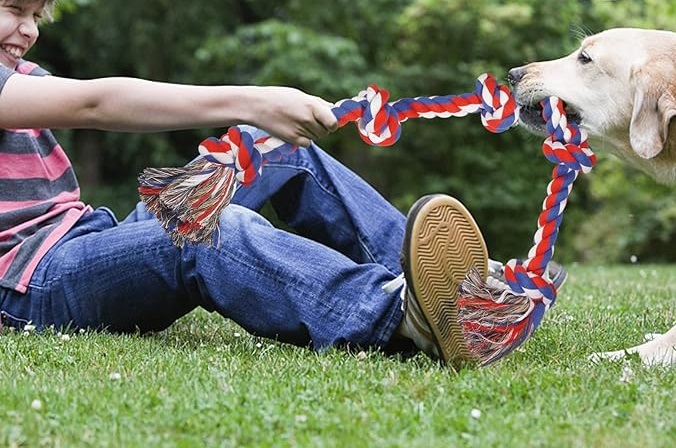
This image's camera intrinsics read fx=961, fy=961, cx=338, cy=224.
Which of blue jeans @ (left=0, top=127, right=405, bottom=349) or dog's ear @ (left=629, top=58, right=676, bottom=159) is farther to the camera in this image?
dog's ear @ (left=629, top=58, right=676, bottom=159)

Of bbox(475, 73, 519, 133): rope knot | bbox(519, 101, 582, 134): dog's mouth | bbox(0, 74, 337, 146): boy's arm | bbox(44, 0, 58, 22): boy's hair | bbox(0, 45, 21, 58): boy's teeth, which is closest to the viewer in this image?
bbox(0, 74, 337, 146): boy's arm

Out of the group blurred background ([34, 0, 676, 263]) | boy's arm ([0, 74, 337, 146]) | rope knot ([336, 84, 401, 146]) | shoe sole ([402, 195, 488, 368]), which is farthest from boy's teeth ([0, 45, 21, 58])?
blurred background ([34, 0, 676, 263])

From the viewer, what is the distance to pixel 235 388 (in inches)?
98.7

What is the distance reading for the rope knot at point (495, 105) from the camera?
313 centimetres

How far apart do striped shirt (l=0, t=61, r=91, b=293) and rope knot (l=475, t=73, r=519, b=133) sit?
148cm

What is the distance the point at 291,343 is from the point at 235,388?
718mm

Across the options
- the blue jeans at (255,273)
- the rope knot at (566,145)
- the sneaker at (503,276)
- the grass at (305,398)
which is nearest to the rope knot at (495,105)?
the rope knot at (566,145)

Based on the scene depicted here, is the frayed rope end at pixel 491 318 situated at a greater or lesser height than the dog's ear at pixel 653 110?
lesser

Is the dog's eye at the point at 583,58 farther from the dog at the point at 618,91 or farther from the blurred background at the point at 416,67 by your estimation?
the blurred background at the point at 416,67

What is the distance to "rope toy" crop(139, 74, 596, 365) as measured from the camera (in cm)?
287

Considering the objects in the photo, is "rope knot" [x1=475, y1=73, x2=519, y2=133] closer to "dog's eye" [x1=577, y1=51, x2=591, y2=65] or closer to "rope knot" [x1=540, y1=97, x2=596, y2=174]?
"rope knot" [x1=540, y1=97, x2=596, y2=174]

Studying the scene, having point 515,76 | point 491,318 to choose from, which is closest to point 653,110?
point 515,76

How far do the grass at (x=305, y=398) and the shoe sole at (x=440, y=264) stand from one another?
0.10 metres

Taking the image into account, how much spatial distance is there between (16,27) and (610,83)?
7.36 ft
